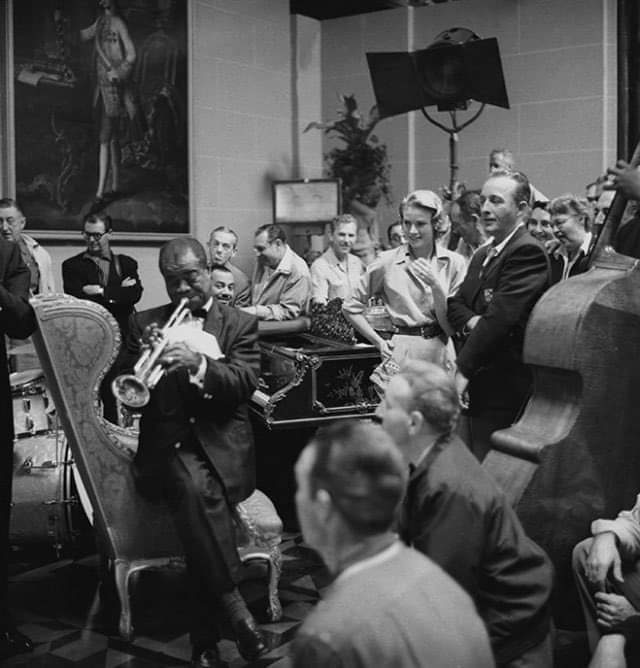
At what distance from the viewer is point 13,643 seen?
3.93 meters

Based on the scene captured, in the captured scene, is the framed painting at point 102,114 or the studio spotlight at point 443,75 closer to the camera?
the studio spotlight at point 443,75

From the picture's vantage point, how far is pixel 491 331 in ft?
12.6

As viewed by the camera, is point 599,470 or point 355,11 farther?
point 355,11

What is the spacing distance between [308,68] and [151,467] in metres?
8.20

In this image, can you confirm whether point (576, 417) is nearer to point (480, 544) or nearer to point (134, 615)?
point (480, 544)

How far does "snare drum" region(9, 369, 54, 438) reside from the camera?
16.6 ft

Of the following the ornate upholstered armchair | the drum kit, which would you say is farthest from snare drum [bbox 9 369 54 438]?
the ornate upholstered armchair

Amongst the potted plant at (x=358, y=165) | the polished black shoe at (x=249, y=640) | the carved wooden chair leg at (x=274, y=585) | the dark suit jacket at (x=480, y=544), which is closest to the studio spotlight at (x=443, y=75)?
the potted plant at (x=358, y=165)

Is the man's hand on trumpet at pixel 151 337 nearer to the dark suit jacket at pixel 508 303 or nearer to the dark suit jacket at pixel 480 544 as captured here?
the dark suit jacket at pixel 508 303

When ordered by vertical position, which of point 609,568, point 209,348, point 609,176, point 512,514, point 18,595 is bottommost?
point 18,595

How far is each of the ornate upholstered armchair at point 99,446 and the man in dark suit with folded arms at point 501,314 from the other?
1095mm

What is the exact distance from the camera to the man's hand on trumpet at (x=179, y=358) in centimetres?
365

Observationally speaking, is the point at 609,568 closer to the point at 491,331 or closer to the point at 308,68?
the point at 491,331

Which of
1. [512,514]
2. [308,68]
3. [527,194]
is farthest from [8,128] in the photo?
[512,514]
